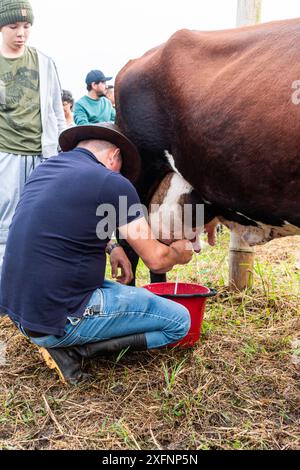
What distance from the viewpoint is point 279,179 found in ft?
7.75

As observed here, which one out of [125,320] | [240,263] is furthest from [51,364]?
[240,263]

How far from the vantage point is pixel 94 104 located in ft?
19.6

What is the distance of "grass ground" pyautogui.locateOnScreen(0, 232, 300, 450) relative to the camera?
212 cm

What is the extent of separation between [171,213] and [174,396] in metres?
1.13

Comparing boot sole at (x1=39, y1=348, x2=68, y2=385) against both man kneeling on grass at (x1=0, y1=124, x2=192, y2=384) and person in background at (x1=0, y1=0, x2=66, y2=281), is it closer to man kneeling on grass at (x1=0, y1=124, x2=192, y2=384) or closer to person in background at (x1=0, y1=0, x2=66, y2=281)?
man kneeling on grass at (x1=0, y1=124, x2=192, y2=384)

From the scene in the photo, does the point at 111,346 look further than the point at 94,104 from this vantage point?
No

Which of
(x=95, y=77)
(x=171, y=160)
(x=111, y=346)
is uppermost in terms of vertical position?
(x=95, y=77)

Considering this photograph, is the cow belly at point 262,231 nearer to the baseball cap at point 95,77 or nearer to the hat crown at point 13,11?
the hat crown at point 13,11

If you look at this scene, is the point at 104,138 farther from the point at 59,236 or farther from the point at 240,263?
the point at 240,263

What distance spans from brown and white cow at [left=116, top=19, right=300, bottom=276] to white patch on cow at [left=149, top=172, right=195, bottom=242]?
11mm

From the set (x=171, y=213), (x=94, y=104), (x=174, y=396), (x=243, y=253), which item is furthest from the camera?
(x=94, y=104)

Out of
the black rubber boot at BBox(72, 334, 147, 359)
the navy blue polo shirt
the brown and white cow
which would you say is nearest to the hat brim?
the navy blue polo shirt

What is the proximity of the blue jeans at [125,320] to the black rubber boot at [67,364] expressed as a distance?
0.05 metres

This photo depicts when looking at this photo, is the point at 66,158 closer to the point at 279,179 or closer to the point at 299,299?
the point at 279,179
